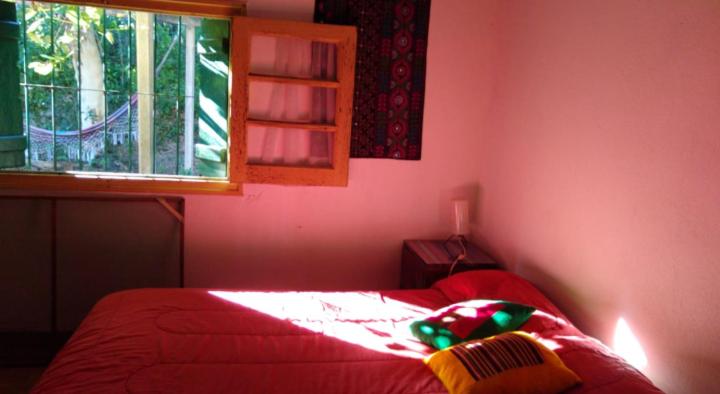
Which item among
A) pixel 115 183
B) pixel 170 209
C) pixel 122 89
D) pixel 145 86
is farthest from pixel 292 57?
pixel 115 183

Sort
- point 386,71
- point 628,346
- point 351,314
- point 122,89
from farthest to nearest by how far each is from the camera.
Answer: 1. point 386,71
2. point 122,89
3. point 351,314
4. point 628,346

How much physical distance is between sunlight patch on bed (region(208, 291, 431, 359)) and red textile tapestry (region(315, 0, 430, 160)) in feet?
3.35

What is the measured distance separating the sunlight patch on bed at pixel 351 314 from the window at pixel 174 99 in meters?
0.82

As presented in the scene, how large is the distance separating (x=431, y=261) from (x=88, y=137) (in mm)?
2079

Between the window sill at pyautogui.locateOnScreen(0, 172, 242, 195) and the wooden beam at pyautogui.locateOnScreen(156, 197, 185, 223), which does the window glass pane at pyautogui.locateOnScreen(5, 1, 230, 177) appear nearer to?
the window sill at pyautogui.locateOnScreen(0, 172, 242, 195)

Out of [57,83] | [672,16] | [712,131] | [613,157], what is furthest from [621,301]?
[57,83]


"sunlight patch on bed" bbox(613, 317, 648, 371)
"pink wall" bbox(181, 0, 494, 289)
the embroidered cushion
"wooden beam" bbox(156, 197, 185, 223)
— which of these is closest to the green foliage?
"wooden beam" bbox(156, 197, 185, 223)

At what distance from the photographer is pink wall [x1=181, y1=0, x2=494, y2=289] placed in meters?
3.41

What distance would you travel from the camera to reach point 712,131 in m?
1.85

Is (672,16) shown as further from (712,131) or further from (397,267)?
(397,267)

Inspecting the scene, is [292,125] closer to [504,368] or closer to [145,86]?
[145,86]

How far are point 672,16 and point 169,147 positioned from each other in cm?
263

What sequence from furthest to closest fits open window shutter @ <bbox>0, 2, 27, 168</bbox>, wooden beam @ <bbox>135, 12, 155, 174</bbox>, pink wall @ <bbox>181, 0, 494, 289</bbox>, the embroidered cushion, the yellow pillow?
1. pink wall @ <bbox>181, 0, 494, 289</bbox>
2. wooden beam @ <bbox>135, 12, 155, 174</bbox>
3. open window shutter @ <bbox>0, 2, 27, 168</bbox>
4. the embroidered cushion
5. the yellow pillow

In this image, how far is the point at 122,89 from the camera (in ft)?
10.7
